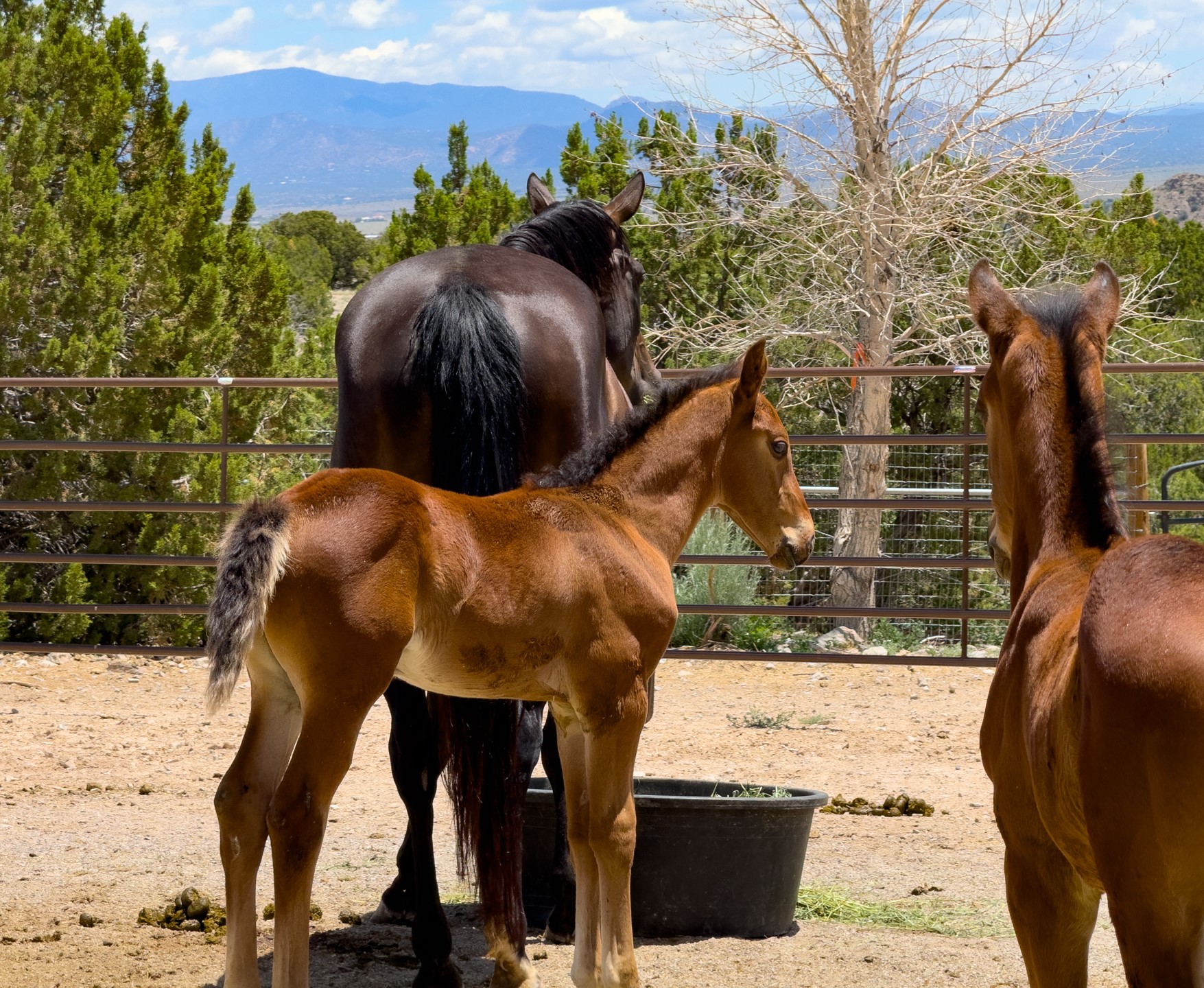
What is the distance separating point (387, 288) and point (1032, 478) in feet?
6.89

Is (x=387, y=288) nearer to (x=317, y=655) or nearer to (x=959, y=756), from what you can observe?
(x=317, y=655)

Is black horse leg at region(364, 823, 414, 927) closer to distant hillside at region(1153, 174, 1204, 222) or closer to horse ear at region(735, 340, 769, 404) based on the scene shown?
horse ear at region(735, 340, 769, 404)

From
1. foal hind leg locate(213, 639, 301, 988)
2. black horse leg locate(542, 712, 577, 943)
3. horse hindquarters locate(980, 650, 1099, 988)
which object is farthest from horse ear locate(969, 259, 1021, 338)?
black horse leg locate(542, 712, 577, 943)

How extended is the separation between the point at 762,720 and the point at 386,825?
7.58 feet

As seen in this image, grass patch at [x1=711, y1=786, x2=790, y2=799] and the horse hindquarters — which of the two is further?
grass patch at [x1=711, y1=786, x2=790, y2=799]

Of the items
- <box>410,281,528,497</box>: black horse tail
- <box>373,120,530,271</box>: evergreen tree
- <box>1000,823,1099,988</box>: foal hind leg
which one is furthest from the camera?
<box>373,120,530,271</box>: evergreen tree

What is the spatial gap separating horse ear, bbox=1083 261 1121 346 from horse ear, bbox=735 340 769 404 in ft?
3.68

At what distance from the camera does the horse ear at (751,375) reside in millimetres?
3412

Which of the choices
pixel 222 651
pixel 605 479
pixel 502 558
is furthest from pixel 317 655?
pixel 605 479

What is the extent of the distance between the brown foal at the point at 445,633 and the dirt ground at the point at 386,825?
0.71m

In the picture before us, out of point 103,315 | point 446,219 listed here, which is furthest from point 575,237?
point 446,219

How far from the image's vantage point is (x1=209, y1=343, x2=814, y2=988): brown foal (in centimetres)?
255

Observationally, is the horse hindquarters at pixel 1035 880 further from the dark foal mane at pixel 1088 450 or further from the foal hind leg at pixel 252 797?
the foal hind leg at pixel 252 797

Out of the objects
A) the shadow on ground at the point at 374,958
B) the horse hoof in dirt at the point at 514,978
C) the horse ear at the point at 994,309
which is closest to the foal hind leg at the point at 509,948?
the horse hoof in dirt at the point at 514,978
